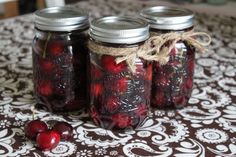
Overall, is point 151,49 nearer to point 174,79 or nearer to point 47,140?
point 174,79

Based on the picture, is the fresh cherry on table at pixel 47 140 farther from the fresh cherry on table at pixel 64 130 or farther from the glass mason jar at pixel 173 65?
the glass mason jar at pixel 173 65

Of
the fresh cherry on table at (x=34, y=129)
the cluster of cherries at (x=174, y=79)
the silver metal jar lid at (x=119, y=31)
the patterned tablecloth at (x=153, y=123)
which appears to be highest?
the silver metal jar lid at (x=119, y=31)

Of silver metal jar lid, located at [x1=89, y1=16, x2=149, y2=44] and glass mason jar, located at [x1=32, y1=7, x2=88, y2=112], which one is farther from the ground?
silver metal jar lid, located at [x1=89, y1=16, x2=149, y2=44]

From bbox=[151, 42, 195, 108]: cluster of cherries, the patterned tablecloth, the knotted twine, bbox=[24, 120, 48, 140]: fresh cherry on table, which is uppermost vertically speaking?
the knotted twine

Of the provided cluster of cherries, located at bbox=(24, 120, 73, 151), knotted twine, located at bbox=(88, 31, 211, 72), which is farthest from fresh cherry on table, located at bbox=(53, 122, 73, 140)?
knotted twine, located at bbox=(88, 31, 211, 72)

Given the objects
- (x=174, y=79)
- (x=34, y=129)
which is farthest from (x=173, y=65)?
(x=34, y=129)

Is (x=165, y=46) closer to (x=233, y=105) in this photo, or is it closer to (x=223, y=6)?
(x=233, y=105)

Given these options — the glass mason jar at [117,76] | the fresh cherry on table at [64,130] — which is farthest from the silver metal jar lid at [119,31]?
the fresh cherry on table at [64,130]

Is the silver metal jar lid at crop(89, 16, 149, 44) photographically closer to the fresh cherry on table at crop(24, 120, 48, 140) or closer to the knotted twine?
the knotted twine
